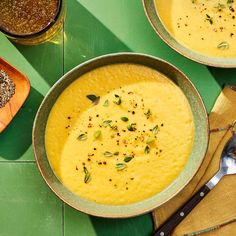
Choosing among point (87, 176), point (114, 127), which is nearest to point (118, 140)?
point (114, 127)

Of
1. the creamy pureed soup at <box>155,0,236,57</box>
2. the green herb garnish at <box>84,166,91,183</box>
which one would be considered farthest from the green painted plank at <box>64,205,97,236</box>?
the creamy pureed soup at <box>155,0,236,57</box>

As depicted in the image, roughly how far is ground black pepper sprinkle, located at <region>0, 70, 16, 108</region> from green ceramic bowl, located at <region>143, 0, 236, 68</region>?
479 millimetres

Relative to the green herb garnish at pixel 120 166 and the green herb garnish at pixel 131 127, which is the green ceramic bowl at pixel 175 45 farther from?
the green herb garnish at pixel 120 166

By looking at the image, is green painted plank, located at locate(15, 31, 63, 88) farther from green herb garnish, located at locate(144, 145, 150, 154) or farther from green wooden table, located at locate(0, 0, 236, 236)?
green herb garnish, located at locate(144, 145, 150, 154)

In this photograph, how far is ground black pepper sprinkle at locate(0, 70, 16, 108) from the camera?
1781 mm

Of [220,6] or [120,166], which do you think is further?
[220,6]

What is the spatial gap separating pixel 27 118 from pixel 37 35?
27cm

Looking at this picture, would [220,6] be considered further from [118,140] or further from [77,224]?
[77,224]

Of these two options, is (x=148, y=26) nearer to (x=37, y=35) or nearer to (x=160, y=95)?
(x=160, y=95)

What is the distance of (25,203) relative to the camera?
1812 mm

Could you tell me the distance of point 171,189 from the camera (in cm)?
174

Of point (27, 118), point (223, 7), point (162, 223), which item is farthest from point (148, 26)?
point (162, 223)

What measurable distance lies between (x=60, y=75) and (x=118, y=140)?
0.97 feet

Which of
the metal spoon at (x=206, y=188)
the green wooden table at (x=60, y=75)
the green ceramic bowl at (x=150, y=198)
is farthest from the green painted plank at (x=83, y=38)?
the metal spoon at (x=206, y=188)
